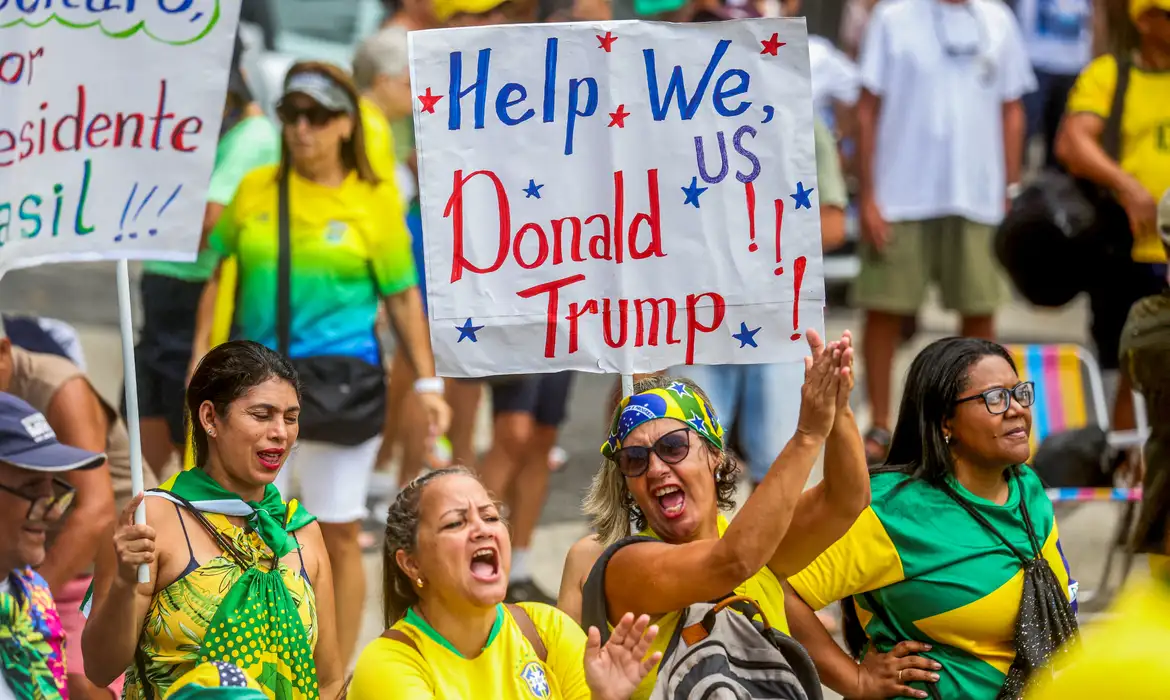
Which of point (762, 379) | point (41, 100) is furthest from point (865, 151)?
point (41, 100)

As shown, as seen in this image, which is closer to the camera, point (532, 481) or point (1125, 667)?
point (1125, 667)

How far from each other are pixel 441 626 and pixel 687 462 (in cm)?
63

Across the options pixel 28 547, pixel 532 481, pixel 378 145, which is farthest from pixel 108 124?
pixel 532 481

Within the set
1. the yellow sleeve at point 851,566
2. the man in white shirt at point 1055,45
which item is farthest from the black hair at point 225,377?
the man in white shirt at point 1055,45

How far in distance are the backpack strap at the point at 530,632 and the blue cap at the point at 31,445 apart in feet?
3.90

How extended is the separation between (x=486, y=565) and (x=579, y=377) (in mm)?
7836

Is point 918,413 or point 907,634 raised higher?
point 918,413

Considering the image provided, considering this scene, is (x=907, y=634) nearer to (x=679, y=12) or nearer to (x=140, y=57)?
(x=140, y=57)

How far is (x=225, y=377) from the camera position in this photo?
4148 millimetres

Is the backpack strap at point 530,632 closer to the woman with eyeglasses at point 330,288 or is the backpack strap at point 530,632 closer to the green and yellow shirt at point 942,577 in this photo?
the green and yellow shirt at point 942,577

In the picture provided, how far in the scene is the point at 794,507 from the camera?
3.94 meters

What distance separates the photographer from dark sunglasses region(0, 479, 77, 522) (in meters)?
4.38

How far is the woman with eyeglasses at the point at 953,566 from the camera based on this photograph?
439cm

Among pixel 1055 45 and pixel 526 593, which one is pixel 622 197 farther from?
pixel 1055 45
